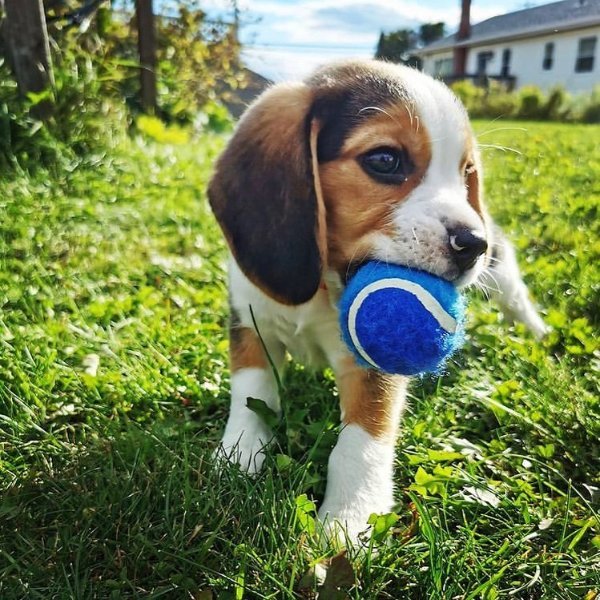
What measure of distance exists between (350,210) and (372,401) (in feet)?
1.96

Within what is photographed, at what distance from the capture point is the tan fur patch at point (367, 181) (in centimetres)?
193

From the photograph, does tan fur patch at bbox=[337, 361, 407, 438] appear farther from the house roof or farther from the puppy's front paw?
the house roof

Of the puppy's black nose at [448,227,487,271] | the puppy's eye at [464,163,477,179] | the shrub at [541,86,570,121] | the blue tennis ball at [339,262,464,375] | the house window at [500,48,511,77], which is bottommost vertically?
the shrub at [541,86,570,121]

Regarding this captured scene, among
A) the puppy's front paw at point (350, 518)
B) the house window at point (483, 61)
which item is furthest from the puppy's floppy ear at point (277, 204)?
the house window at point (483, 61)

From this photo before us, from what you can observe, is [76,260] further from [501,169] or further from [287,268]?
[501,169]

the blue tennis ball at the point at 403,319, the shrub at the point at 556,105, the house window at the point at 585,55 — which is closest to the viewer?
the blue tennis ball at the point at 403,319

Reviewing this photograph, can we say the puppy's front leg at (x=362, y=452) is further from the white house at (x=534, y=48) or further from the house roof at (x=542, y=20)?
the white house at (x=534, y=48)

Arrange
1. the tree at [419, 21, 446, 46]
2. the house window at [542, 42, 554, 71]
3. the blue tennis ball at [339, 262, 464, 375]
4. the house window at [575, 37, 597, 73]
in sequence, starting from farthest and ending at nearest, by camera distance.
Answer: the house window at [542, 42, 554, 71], the house window at [575, 37, 597, 73], the tree at [419, 21, 446, 46], the blue tennis ball at [339, 262, 464, 375]

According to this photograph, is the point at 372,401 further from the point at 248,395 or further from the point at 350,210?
the point at 350,210

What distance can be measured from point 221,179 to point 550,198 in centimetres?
Answer: 425

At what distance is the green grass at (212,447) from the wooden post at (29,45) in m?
1.83

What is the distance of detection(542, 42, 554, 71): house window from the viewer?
Answer: 10.6 meters

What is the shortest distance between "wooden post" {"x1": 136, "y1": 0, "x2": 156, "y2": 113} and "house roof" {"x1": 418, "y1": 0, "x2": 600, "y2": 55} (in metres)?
3.44

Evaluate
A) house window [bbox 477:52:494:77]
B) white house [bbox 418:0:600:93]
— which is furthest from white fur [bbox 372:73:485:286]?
house window [bbox 477:52:494:77]
